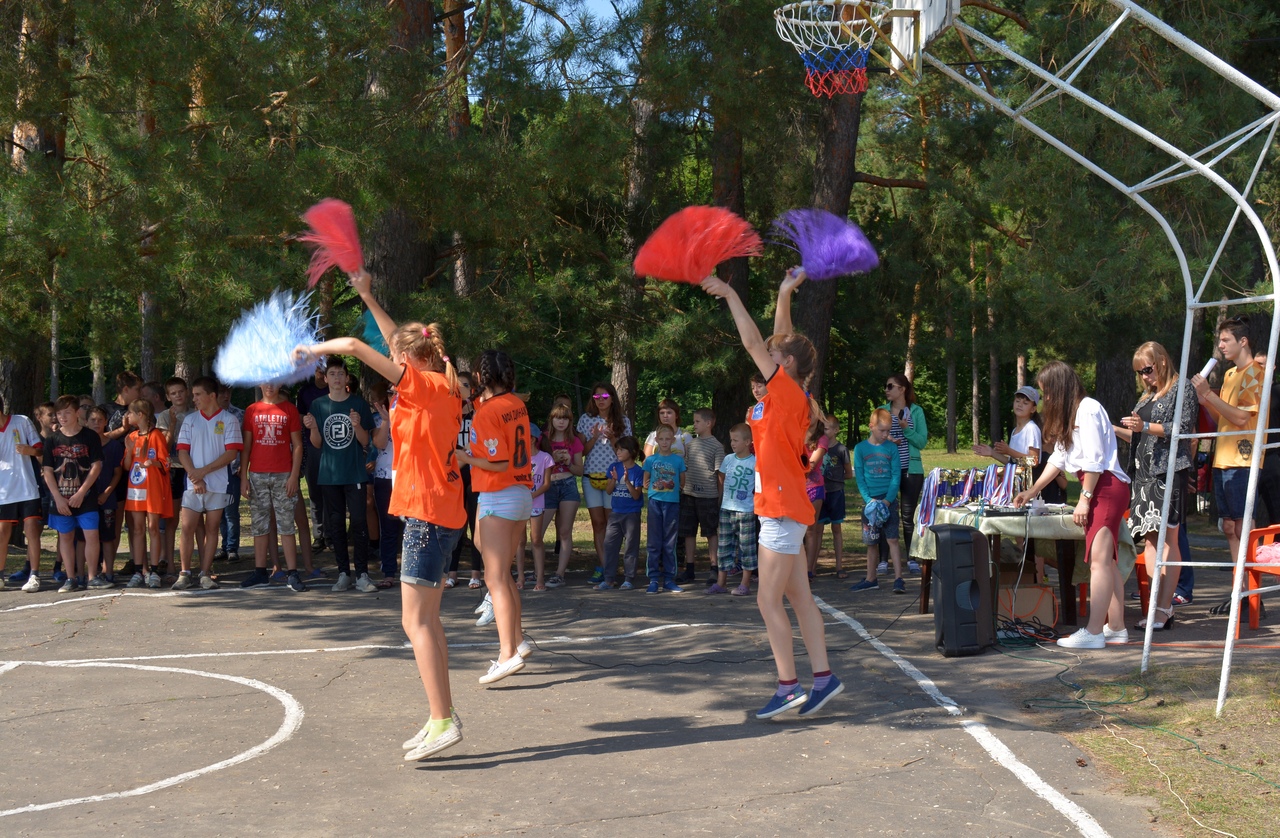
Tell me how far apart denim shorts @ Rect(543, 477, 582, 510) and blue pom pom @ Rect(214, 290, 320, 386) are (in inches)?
180

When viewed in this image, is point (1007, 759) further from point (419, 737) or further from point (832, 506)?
point (832, 506)

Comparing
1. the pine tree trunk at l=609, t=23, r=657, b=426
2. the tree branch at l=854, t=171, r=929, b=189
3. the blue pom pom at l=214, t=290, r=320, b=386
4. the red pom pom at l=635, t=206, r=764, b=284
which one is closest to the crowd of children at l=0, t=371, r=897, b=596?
the pine tree trunk at l=609, t=23, r=657, b=426

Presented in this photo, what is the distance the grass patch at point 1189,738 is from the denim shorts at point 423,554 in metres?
3.28

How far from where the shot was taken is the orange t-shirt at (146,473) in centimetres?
1124

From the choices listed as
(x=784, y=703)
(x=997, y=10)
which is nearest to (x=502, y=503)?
(x=784, y=703)

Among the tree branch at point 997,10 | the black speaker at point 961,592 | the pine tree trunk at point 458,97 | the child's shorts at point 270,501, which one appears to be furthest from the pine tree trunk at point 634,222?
the black speaker at point 961,592

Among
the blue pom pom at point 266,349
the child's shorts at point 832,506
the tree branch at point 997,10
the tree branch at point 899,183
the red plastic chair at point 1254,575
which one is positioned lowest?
the red plastic chair at point 1254,575

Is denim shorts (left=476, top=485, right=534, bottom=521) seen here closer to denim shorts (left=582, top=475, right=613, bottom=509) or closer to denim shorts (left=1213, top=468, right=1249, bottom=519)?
denim shorts (left=582, top=475, right=613, bottom=509)

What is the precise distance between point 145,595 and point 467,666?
4.46 m

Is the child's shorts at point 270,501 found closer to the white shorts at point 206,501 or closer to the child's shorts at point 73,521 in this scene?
the white shorts at point 206,501

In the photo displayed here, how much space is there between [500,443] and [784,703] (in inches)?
98.5

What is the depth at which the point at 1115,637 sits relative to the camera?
7.95 m

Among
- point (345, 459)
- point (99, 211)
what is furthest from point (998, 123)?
point (99, 211)

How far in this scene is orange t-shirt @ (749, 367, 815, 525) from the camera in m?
6.29
